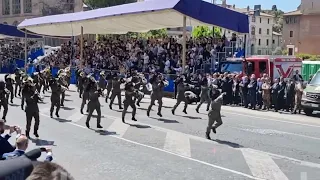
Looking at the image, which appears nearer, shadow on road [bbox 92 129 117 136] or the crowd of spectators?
shadow on road [bbox 92 129 117 136]

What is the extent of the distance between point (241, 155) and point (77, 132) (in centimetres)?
537

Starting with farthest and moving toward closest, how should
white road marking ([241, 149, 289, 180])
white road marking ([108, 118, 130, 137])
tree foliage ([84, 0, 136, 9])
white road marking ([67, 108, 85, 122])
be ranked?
tree foliage ([84, 0, 136, 9]), white road marking ([67, 108, 85, 122]), white road marking ([108, 118, 130, 137]), white road marking ([241, 149, 289, 180])

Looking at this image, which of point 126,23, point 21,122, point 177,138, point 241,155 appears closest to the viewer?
point 241,155

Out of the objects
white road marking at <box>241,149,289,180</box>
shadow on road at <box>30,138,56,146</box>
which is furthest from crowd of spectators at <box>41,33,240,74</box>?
white road marking at <box>241,149,289,180</box>

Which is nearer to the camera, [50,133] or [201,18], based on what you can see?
[50,133]

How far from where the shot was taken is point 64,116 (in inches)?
723

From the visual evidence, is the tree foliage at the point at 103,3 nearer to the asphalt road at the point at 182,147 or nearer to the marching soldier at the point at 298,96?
the marching soldier at the point at 298,96

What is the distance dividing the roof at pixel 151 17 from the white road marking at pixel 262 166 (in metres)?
13.2

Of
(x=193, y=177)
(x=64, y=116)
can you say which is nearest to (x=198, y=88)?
(x=64, y=116)

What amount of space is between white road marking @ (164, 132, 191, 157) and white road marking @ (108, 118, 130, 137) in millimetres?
1424

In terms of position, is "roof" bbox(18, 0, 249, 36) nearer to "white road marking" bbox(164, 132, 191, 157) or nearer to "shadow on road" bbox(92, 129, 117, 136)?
"shadow on road" bbox(92, 129, 117, 136)

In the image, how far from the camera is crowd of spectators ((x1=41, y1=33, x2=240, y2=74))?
29906mm

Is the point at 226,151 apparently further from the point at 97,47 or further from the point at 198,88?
the point at 97,47

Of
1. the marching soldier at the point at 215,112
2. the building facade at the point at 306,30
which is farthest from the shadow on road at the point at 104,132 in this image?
the building facade at the point at 306,30
